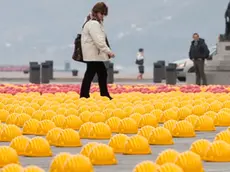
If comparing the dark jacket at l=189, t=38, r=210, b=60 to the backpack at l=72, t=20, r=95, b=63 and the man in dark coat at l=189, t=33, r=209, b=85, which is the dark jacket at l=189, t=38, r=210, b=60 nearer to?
the man in dark coat at l=189, t=33, r=209, b=85

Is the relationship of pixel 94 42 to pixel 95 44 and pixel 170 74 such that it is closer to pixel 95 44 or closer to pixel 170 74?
pixel 95 44

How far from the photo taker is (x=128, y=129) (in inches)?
396

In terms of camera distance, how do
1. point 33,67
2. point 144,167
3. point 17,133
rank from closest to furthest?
point 144,167 < point 17,133 < point 33,67

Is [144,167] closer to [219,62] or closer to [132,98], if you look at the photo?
[132,98]


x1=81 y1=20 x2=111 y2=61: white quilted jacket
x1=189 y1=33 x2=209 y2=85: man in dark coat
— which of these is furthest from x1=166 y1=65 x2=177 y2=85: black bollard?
Answer: x1=81 y1=20 x2=111 y2=61: white quilted jacket

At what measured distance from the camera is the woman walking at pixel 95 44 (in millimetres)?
14656

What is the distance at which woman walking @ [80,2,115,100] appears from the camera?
1466 centimetres

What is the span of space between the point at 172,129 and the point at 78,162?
12.6 feet

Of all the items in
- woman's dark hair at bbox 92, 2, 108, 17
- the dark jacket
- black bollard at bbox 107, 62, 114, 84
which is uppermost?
woman's dark hair at bbox 92, 2, 108, 17

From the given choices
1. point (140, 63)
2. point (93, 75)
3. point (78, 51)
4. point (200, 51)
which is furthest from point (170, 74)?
point (78, 51)

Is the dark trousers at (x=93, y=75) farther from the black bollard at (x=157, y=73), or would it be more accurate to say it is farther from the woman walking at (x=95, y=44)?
the black bollard at (x=157, y=73)

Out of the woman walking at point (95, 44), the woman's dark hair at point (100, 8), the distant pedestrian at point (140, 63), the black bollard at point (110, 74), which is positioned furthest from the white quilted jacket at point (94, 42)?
the distant pedestrian at point (140, 63)

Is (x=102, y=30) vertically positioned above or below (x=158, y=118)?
above

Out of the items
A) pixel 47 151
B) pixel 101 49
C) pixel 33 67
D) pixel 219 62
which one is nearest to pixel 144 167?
pixel 47 151
